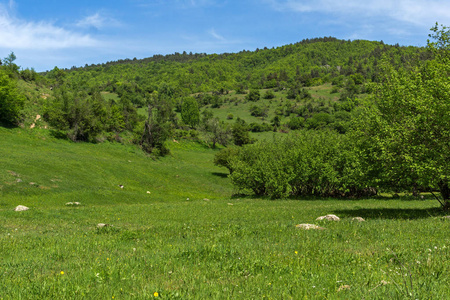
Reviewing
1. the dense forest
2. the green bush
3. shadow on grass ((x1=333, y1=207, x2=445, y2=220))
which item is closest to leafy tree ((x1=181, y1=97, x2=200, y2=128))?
the dense forest

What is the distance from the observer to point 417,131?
20.8 m

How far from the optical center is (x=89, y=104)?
85500 mm

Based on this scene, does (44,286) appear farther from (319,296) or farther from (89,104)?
(89,104)

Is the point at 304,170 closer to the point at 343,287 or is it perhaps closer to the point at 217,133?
the point at 343,287

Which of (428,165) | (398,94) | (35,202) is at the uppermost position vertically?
(398,94)

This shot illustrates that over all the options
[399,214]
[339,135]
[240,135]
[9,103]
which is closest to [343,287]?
[399,214]

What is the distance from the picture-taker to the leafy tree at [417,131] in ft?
64.6

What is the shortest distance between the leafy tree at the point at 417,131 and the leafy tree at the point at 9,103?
76.5m

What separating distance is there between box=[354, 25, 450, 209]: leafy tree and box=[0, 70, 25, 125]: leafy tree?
76.5m

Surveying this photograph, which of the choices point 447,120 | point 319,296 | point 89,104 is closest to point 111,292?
point 319,296

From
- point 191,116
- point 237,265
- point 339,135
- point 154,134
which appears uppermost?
point 191,116

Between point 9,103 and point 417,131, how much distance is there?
264 ft

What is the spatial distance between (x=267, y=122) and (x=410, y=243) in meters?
177

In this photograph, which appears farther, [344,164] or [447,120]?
[344,164]
